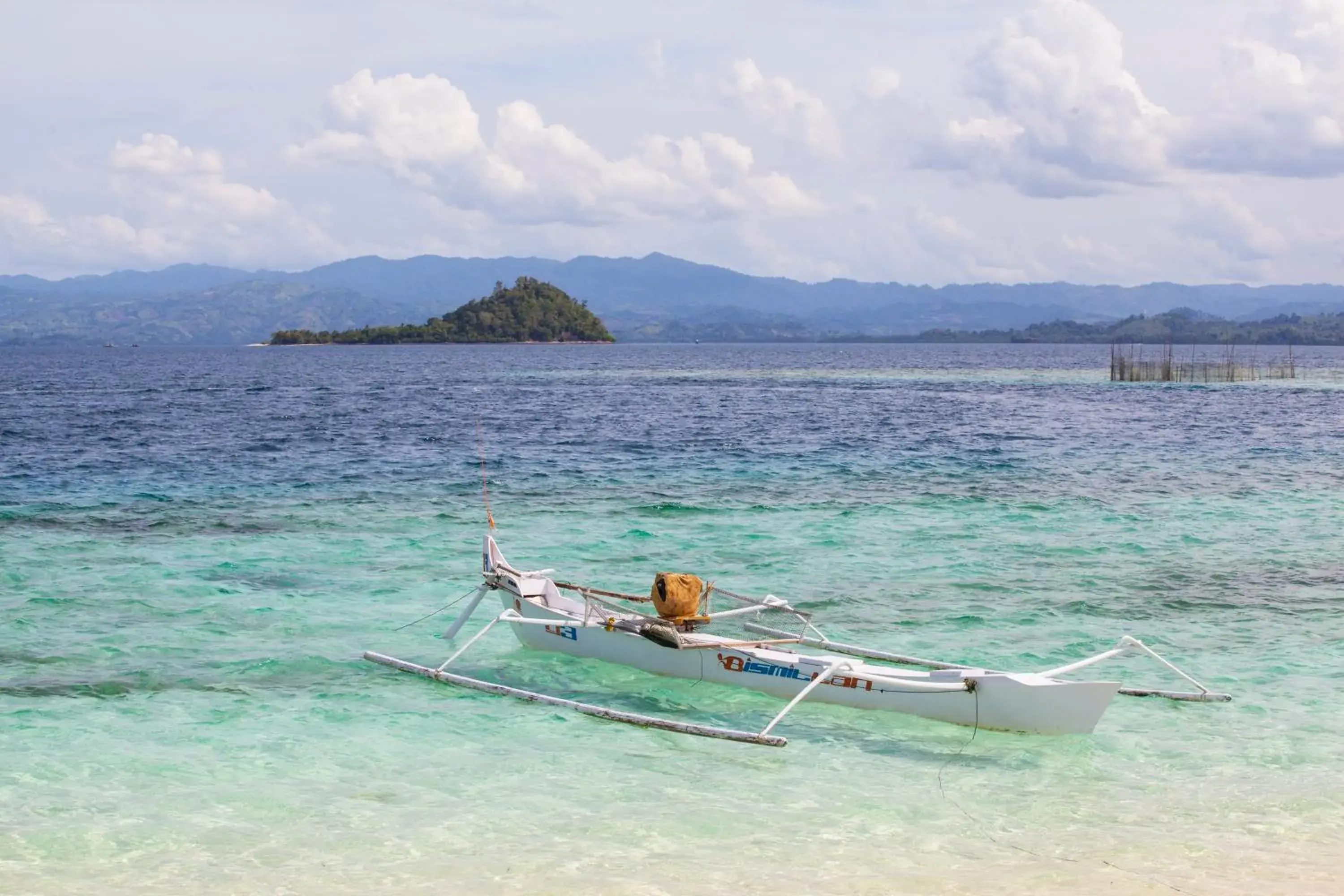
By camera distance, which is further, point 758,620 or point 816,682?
point 758,620

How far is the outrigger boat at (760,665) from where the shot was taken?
1459cm

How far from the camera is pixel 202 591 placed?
75.6 ft

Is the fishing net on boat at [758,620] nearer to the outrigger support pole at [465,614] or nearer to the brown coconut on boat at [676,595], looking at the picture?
the brown coconut on boat at [676,595]

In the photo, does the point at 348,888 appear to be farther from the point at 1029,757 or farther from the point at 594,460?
the point at 594,460

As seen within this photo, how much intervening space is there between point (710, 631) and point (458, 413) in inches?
2116

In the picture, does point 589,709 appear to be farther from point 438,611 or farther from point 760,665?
point 438,611

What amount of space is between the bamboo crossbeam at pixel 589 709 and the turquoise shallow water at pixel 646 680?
197 millimetres

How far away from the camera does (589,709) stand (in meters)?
15.8

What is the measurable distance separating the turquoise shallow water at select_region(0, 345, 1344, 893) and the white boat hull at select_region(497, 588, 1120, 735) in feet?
0.84

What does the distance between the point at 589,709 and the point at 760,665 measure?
2330 millimetres

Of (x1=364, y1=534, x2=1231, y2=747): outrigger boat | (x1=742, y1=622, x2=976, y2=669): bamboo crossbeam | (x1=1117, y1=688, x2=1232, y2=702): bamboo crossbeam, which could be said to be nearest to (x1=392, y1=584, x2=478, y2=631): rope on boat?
(x1=364, y1=534, x2=1231, y2=747): outrigger boat

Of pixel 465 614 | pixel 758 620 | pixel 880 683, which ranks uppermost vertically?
pixel 465 614

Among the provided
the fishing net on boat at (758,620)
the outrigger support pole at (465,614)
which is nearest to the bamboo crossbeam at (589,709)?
the outrigger support pole at (465,614)

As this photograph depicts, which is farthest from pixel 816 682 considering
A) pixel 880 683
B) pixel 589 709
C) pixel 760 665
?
pixel 589 709
